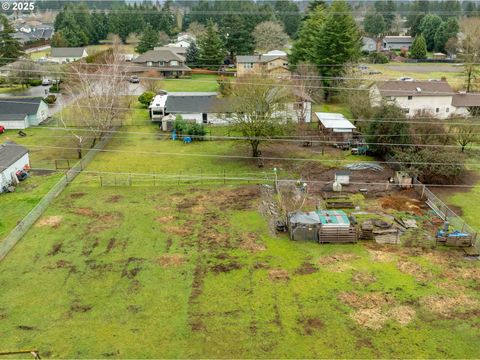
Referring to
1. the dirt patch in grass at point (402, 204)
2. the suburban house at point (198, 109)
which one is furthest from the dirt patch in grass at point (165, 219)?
the suburban house at point (198, 109)

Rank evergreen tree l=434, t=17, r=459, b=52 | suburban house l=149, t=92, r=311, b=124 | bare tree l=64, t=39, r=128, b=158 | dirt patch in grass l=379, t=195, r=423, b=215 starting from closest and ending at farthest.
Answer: dirt patch in grass l=379, t=195, r=423, b=215
bare tree l=64, t=39, r=128, b=158
suburban house l=149, t=92, r=311, b=124
evergreen tree l=434, t=17, r=459, b=52

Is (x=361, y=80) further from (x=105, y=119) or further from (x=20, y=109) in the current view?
(x=20, y=109)

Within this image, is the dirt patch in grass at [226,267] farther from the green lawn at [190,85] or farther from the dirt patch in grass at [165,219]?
the green lawn at [190,85]

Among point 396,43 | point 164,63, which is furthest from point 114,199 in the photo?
point 396,43

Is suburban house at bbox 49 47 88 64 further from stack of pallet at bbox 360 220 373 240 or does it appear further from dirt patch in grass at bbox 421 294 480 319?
dirt patch in grass at bbox 421 294 480 319

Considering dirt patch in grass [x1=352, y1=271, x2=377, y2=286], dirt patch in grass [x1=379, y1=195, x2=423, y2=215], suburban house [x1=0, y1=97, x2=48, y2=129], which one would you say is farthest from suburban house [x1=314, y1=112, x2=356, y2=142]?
suburban house [x1=0, y1=97, x2=48, y2=129]

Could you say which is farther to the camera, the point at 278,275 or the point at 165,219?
the point at 165,219

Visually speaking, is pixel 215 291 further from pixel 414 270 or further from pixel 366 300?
pixel 414 270
